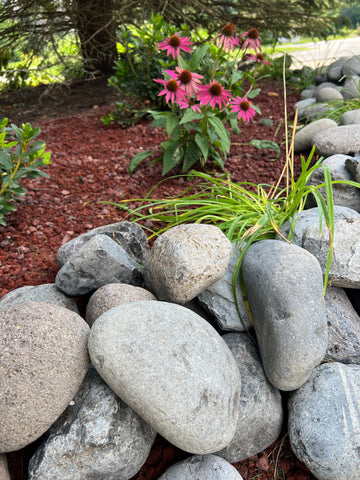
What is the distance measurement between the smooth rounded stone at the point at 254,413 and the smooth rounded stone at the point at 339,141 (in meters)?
1.72

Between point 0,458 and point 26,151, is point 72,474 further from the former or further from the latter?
point 26,151

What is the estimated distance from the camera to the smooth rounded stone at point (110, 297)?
1614 mm

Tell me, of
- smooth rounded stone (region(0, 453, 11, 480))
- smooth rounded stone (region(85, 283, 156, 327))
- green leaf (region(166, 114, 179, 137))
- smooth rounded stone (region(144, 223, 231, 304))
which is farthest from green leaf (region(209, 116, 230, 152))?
smooth rounded stone (region(0, 453, 11, 480))

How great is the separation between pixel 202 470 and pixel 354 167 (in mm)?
1726

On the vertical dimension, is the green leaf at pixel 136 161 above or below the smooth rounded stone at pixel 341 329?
above

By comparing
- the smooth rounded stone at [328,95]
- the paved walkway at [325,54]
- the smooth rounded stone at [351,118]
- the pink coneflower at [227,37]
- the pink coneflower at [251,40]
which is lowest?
the paved walkway at [325,54]

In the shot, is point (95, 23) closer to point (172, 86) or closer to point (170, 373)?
point (172, 86)

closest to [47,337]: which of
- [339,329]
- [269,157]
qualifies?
[339,329]

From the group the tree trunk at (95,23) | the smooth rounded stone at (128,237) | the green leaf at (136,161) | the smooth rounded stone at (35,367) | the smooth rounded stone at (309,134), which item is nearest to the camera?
the smooth rounded stone at (35,367)

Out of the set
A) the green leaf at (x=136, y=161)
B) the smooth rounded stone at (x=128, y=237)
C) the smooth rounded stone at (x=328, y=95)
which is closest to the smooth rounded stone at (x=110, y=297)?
the smooth rounded stone at (x=128, y=237)

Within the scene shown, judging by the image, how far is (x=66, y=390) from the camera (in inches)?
52.3

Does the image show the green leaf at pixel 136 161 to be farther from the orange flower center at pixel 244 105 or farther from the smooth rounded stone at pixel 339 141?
the smooth rounded stone at pixel 339 141

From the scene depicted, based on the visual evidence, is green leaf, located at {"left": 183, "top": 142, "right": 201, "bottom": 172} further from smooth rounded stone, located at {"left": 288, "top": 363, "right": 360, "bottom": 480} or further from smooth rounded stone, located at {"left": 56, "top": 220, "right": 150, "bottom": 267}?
smooth rounded stone, located at {"left": 288, "top": 363, "right": 360, "bottom": 480}

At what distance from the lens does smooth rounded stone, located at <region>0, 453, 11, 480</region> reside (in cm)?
129
